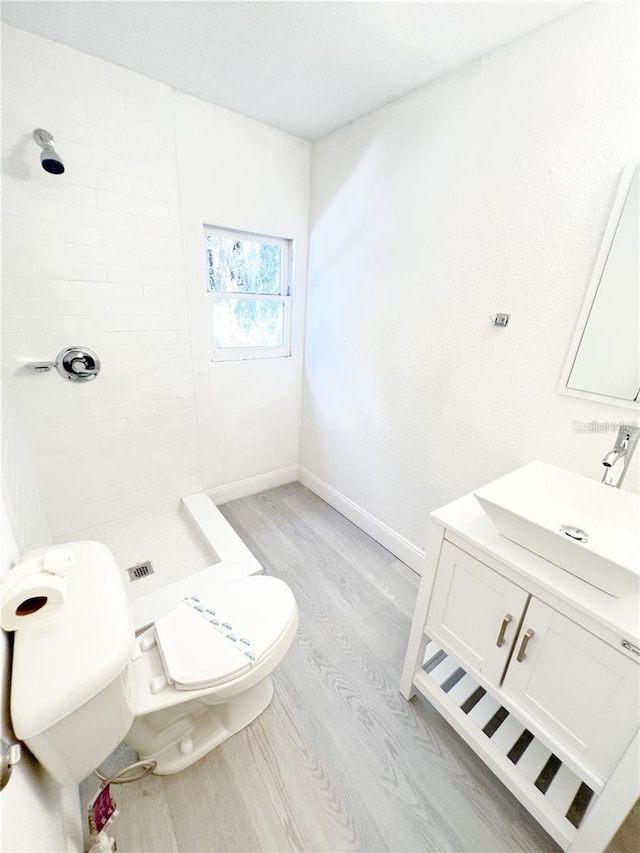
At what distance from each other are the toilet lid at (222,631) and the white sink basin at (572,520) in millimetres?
787

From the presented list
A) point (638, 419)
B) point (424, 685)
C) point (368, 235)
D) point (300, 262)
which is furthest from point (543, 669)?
point (300, 262)

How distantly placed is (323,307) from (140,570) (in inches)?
76.1

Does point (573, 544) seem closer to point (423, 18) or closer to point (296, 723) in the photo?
point (296, 723)

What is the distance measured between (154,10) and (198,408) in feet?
5.60

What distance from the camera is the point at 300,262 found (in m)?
2.30

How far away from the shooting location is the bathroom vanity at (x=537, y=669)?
30.6 inches

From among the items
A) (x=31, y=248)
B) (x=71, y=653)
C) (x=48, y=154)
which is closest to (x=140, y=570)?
(x=71, y=653)

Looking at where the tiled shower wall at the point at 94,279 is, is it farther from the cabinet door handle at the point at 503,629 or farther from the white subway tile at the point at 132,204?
the cabinet door handle at the point at 503,629

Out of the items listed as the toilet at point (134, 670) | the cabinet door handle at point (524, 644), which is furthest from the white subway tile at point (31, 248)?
the cabinet door handle at point (524, 644)

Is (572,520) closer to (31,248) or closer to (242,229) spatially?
(242,229)

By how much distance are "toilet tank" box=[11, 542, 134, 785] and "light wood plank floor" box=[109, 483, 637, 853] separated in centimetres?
49

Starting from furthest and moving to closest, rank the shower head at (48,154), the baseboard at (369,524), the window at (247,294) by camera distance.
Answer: the window at (247,294), the baseboard at (369,524), the shower head at (48,154)

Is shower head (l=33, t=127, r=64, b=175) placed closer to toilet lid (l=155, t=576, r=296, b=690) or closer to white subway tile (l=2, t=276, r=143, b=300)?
white subway tile (l=2, t=276, r=143, b=300)

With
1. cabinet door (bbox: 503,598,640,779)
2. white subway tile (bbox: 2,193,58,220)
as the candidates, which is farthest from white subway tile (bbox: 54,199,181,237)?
cabinet door (bbox: 503,598,640,779)
